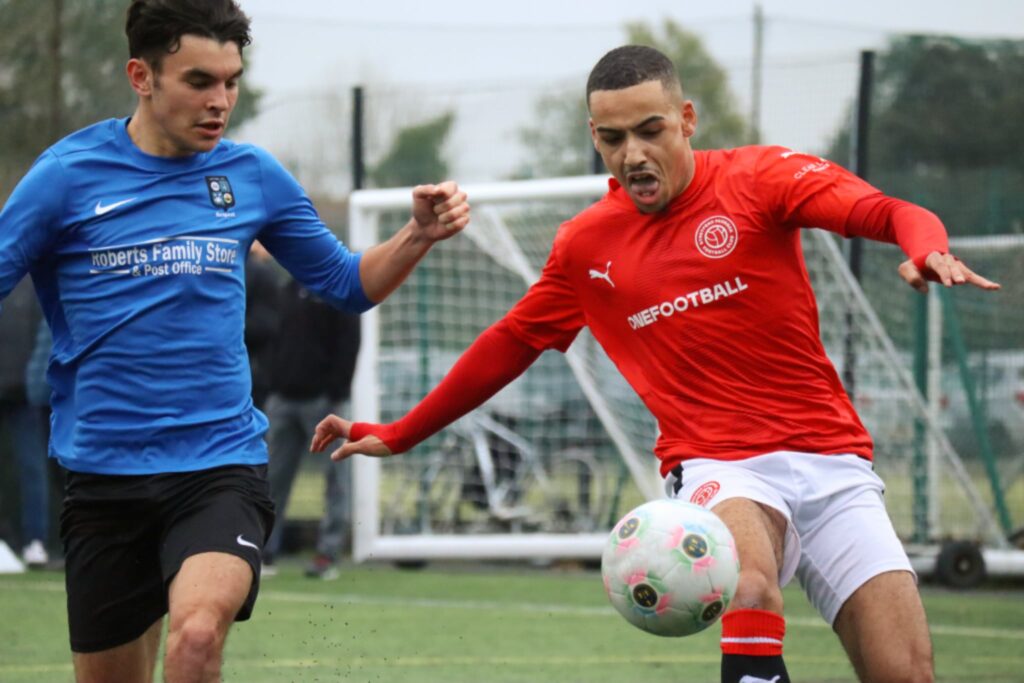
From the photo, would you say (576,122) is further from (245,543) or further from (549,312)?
(245,543)

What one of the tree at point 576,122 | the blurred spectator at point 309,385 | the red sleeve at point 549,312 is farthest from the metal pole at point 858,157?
the red sleeve at point 549,312

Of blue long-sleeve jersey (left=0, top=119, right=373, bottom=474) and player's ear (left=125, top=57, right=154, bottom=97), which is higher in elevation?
player's ear (left=125, top=57, right=154, bottom=97)

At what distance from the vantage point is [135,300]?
4531mm

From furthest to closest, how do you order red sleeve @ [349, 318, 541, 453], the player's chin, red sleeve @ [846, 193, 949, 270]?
1. red sleeve @ [349, 318, 541, 453]
2. the player's chin
3. red sleeve @ [846, 193, 949, 270]

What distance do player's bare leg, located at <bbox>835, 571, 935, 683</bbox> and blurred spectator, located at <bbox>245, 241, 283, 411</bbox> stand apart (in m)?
6.65

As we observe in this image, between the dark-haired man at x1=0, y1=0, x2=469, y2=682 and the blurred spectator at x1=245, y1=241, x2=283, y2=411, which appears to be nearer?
the dark-haired man at x1=0, y1=0, x2=469, y2=682

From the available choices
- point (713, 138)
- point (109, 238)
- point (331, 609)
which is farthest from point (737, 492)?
point (713, 138)

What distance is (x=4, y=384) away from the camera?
458 inches

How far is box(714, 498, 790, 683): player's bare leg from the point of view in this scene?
436cm

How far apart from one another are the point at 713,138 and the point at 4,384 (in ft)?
24.7

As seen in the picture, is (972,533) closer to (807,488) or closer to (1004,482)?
(1004,482)

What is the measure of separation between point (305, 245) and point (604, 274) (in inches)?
36.0

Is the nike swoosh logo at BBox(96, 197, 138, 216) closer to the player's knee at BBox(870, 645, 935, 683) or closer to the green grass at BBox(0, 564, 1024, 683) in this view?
the player's knee at BBox(870, 645, 935, 683)

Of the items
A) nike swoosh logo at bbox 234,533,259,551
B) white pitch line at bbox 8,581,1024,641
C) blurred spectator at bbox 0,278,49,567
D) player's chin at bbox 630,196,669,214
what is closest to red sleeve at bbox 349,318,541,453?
player's chin at bbox 630,196,669,214
